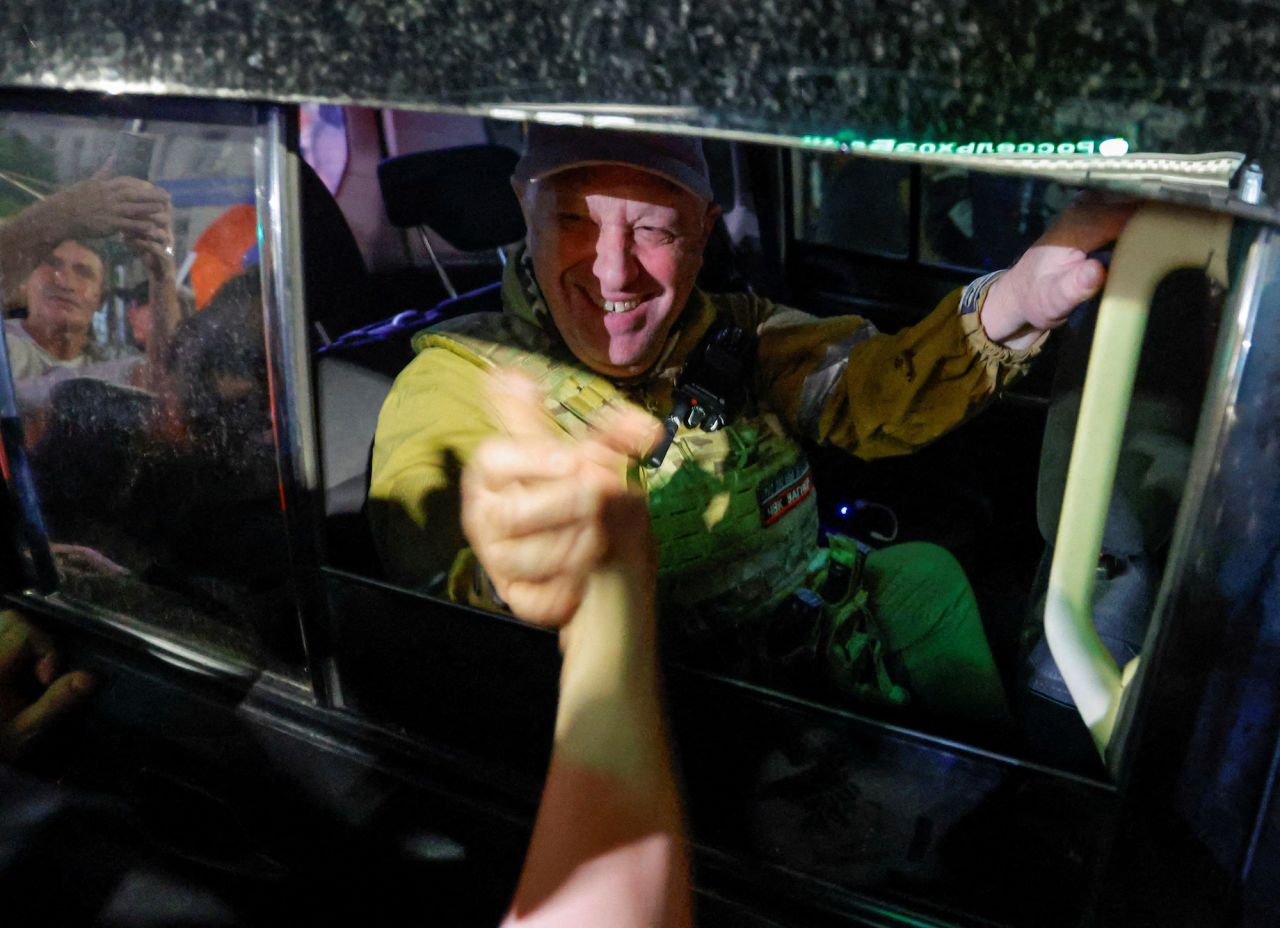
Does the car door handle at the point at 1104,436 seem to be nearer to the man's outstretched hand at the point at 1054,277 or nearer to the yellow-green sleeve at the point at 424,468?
the man's outstretched hand at the point at 1054,277

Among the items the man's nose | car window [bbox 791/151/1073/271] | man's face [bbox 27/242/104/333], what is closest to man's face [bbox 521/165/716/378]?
the man's nose

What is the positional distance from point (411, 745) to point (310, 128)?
2.90 ft

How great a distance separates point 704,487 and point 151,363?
35.0 inches

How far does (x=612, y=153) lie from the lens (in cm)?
164

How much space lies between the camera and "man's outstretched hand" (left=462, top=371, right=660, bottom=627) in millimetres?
767

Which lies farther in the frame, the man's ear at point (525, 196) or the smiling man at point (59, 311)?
the man's ear at point (525, 196)

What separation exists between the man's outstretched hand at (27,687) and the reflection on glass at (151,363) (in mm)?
268

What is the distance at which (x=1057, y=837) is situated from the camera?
1.02 metres

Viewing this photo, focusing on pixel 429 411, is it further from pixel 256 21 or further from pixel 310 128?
pixel 256 21

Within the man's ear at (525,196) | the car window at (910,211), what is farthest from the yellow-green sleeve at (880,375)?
the car window at (910,211)

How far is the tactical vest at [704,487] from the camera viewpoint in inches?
67.1

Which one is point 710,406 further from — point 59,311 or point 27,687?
point 27,687

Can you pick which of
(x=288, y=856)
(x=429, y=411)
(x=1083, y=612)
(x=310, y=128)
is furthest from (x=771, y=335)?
(x=288, y=856)

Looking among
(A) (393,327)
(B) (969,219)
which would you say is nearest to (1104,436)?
(A) (393,327)
